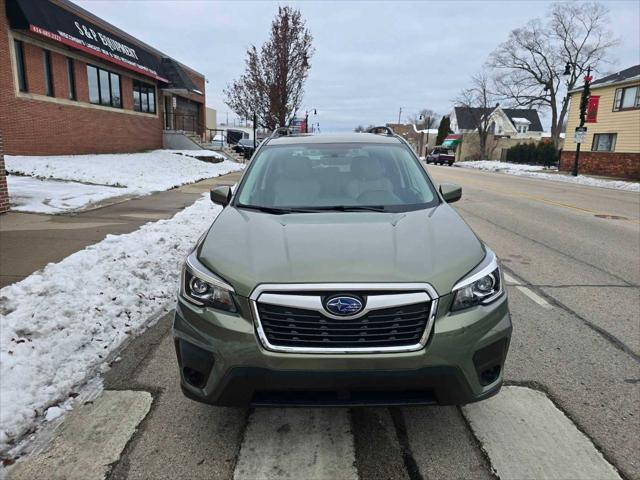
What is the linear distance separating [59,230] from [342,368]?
695 cm

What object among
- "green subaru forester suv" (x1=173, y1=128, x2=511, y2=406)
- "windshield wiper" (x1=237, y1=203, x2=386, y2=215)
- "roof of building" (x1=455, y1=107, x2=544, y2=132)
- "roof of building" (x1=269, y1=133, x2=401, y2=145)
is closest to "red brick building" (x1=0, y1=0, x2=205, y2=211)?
"roof of building" (x1=269, y1=133, x2=401, y2=145)

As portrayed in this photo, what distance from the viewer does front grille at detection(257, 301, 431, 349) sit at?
7.52 ft

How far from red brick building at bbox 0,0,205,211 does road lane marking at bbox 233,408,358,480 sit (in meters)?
16.8

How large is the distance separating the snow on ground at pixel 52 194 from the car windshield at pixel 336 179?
7.07 m

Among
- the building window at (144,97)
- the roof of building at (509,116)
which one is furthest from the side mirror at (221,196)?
the roof of building at (509,116)

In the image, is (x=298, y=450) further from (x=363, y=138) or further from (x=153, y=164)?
(x=153, y=164)

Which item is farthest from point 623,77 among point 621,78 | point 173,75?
point 173,75

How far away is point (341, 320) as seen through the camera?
228 cm

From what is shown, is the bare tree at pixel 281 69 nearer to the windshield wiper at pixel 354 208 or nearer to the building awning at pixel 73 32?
the building awning at pixel 73 32

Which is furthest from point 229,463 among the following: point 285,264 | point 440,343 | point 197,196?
point 197,196

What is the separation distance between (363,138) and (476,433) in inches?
116

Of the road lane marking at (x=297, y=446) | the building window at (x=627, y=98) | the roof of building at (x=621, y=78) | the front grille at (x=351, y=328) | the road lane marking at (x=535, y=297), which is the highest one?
the roof of building at (x=621, y=78)

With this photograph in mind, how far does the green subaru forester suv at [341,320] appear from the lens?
2271mm

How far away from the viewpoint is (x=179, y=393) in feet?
10.4
